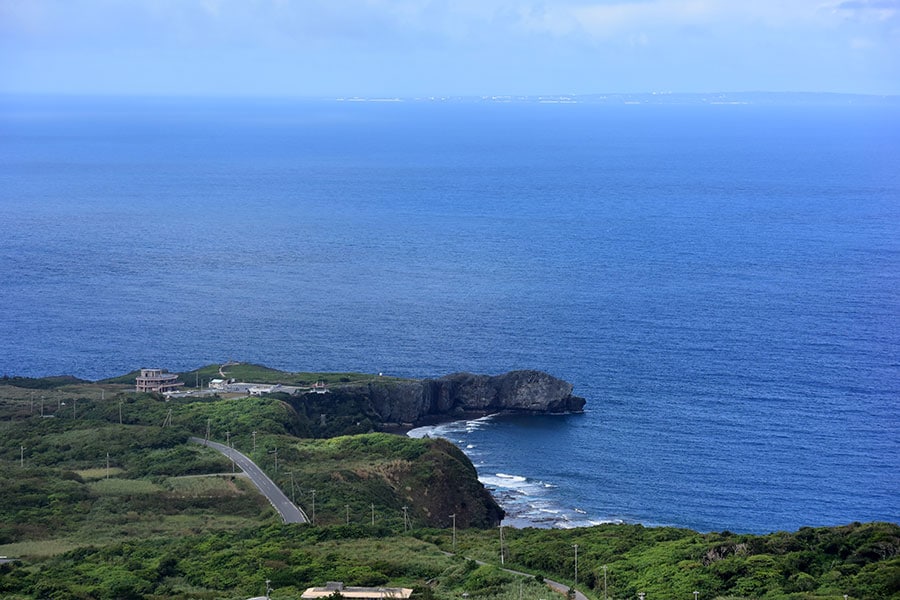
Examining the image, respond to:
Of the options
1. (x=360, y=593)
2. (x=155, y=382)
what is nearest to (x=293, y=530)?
(x=360, y=593)

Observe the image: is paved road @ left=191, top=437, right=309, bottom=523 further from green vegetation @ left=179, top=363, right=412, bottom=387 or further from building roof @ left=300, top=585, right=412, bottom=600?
green vegetation @ left=179, top=363, right=412, bottom=387

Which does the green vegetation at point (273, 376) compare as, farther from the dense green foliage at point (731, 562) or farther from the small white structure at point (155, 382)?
the dense green foliage at point (731, 562)

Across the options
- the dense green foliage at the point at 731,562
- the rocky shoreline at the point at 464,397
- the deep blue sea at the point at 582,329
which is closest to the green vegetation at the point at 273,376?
the rocky shoreline at the point at 464,397

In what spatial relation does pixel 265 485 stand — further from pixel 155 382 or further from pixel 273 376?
pixel 273 376

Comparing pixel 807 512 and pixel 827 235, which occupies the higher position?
pixel 827 235

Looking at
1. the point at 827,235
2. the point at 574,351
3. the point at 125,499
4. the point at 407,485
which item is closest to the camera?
the point at 125,499

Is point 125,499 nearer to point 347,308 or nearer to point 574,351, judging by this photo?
point 574,351

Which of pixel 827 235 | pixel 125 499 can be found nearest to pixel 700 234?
pixel 827 235
